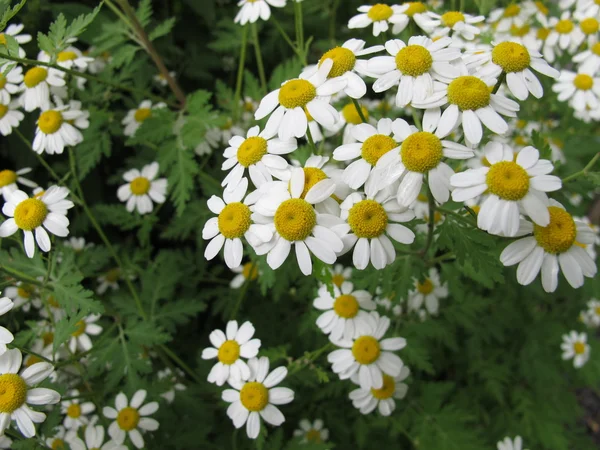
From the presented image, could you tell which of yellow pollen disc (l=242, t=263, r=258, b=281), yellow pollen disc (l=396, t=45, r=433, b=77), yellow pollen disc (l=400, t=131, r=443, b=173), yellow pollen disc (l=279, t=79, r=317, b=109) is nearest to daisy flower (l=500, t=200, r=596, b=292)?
yellow pollen disc (l=400, t=131, r=443, b=173)

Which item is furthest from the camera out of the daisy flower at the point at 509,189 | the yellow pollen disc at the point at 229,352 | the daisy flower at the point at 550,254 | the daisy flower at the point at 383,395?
the daisy flower at the point at 383,395

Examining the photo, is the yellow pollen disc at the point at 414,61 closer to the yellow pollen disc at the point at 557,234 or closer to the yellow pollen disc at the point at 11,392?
the yellow pollen disc at the point at 557,234

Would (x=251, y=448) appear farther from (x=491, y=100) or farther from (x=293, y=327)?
(x=491, y=100)

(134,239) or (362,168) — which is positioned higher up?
(362,168)

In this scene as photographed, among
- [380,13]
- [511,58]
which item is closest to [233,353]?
[511,58]

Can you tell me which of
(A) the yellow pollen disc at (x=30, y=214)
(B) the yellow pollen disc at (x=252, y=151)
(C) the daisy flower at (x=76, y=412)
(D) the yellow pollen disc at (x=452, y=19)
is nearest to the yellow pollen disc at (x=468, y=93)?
(B) the yellow pollen disc at (x=252, y=151)

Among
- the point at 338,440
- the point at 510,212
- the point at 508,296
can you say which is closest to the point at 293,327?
the point at 338,440

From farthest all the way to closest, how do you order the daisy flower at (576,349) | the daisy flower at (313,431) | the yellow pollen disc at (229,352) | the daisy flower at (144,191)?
the daisy flower at (576,349) < the daisy flower at (144,191) < the daisy flower at (313,431) < the yellow pollen disc at (229,352)
